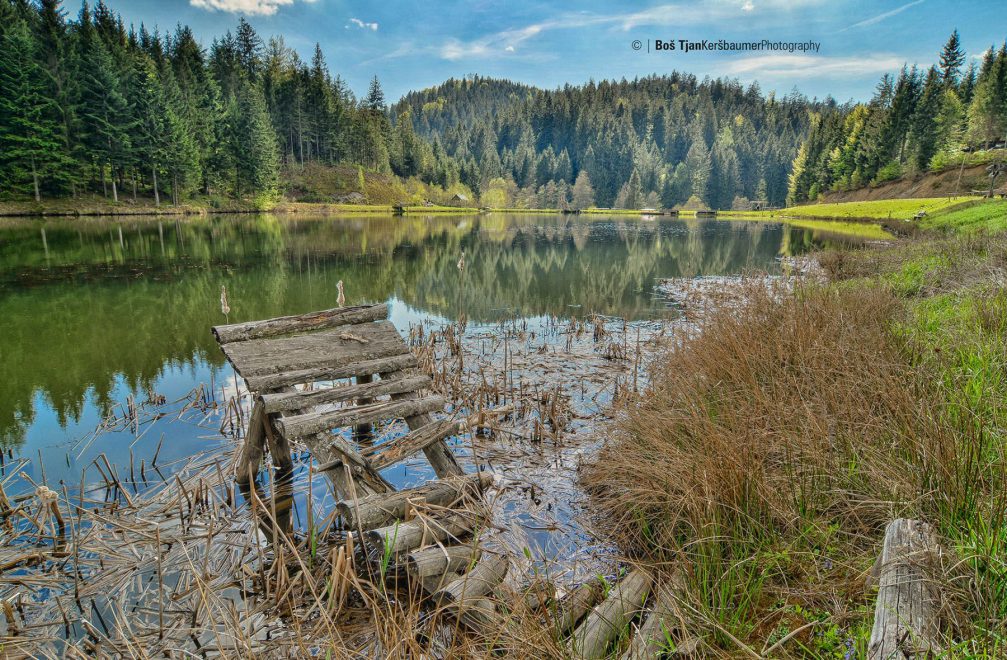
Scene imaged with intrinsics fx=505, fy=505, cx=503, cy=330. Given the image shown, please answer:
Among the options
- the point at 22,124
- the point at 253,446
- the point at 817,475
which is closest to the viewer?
the point at 817,475

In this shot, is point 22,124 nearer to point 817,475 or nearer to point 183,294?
point 183,294

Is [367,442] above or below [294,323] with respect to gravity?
below

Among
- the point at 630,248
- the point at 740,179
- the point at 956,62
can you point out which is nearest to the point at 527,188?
the point at 740,179

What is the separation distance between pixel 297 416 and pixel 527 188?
5892 inches

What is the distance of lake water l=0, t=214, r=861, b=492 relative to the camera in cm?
754

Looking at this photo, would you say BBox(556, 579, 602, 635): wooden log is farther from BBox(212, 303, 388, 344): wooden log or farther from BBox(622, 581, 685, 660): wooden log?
BBox(212, 303, 388, 344): wooden log

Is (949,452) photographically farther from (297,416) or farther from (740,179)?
(740,179)

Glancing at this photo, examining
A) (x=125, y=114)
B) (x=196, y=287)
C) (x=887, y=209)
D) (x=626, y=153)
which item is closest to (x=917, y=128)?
(x=887, y=209)

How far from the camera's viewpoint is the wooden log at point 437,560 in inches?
142

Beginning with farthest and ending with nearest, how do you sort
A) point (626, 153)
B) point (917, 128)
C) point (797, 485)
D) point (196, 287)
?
point (626, 153)
point (917, 128)
point (196, 287)
point (797, 485)

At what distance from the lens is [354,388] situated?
18.4 feet

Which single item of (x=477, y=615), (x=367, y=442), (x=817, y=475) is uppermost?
(x=817, y=475)

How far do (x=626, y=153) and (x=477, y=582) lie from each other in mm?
158404

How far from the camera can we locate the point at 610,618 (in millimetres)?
3105
